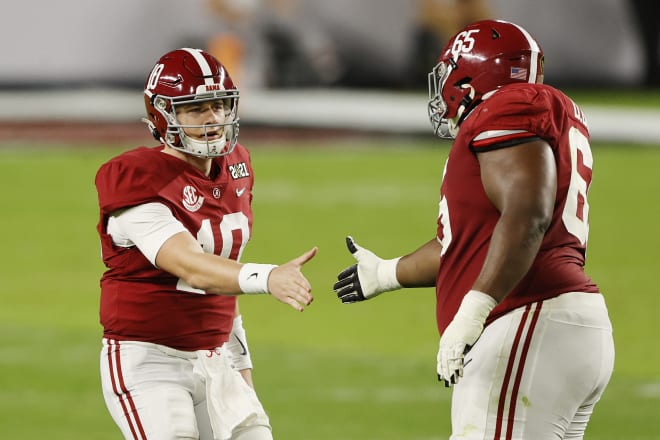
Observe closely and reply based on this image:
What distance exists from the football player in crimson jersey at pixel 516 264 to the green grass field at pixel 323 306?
10.1ft

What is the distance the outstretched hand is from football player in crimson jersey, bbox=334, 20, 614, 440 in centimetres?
43

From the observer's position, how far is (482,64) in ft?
13.8

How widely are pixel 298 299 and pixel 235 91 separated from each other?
3.17 feet

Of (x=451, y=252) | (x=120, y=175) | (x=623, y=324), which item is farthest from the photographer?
(x=623, y=324)

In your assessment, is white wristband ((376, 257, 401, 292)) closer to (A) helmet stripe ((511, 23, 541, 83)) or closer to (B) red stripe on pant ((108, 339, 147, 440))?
(A) helmet stripe ((511, 23, 541, 83))

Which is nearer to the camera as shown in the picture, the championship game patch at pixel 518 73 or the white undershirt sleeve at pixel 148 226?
the championship game patch at pixel 518 73

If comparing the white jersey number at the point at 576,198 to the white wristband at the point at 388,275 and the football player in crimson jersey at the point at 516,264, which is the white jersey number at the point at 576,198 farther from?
the white wristband at the point at 388,275

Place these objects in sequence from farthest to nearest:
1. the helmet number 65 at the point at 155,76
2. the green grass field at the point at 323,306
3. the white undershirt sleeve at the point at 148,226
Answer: the green grass field at the point at 323,306
the helmet number 65 at the point at 155,76
the white undershirt sleeve at the point at 148,226

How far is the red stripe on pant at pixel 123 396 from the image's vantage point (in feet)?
14.9

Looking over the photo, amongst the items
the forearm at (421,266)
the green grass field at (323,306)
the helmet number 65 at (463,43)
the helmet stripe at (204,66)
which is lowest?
the green grass field at (323,306)

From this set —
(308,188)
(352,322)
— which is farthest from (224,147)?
(308,188)

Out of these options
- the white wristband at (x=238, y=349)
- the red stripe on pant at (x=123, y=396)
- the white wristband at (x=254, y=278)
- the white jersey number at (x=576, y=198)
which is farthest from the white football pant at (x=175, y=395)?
the white jersey number at (x=576, y=198)

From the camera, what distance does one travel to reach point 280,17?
22938 mm

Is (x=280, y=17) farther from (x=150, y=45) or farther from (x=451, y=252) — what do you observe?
(x=451, y=252)
